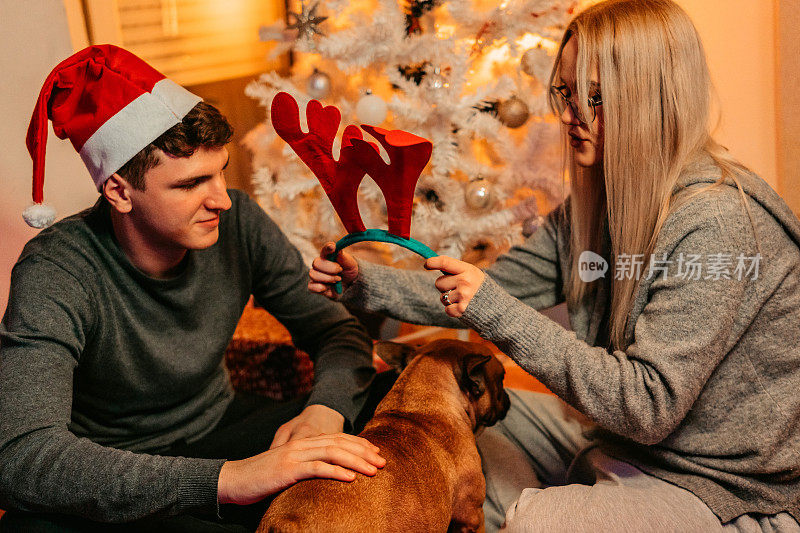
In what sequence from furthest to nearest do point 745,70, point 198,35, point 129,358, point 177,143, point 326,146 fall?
point 198,35 → point 745,70 → point 129,358 → point 177,143 → point 326,146

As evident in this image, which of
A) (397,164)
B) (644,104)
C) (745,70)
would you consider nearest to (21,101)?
(397,164)

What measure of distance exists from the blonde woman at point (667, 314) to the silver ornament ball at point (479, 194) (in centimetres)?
113

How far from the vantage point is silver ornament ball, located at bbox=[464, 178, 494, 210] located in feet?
8.85

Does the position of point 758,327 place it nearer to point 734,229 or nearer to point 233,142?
→ point 734,229

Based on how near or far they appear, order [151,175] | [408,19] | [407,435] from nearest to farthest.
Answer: [407,435], [151,175], [408,19]

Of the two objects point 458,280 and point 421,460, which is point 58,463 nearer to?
point 421,460

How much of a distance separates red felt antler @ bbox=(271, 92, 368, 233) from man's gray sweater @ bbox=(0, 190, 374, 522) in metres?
0.56

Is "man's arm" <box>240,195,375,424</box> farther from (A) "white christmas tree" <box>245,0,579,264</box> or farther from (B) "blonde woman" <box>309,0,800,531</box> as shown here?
(A) "white christmas tree" <box>245,0,579,264</box>

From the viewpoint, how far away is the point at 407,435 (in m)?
1.38

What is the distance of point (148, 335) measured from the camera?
65.2 inches

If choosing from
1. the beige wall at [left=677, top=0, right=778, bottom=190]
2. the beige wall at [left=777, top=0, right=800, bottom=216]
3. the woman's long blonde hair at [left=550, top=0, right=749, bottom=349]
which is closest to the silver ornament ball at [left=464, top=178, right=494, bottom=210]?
the beige wall at [left=677, top=0, right=778, bottom=190]

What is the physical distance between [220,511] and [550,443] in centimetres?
105

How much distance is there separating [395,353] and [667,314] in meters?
0.71

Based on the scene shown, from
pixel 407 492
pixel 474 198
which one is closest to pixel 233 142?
pixel 474 198
